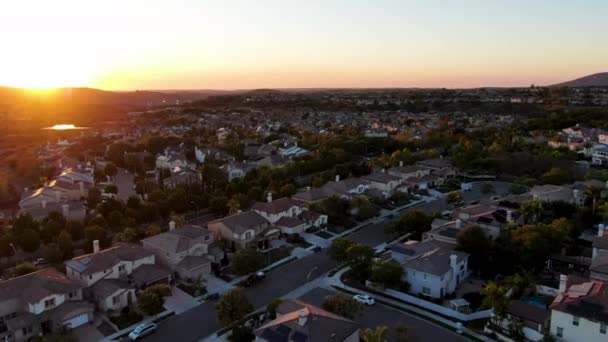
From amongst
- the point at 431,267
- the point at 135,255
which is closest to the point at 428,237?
the point at 431,267

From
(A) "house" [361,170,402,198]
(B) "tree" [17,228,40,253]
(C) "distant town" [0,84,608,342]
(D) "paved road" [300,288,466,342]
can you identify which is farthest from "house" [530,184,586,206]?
(B) "tree" [17,228,40,253]

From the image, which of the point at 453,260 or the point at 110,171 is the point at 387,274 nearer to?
the point at 453,260

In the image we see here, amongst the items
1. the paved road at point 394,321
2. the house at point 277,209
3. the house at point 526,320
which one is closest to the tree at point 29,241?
the house at point 277,209

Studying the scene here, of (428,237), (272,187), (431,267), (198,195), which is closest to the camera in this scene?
(431,267)

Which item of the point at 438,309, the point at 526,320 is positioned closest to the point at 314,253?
the point at 438,309

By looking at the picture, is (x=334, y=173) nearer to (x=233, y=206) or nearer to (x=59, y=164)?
(x=233, y=206)

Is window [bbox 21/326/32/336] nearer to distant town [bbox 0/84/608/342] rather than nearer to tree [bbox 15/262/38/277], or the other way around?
distant town [bbox 0/84/608/342]
